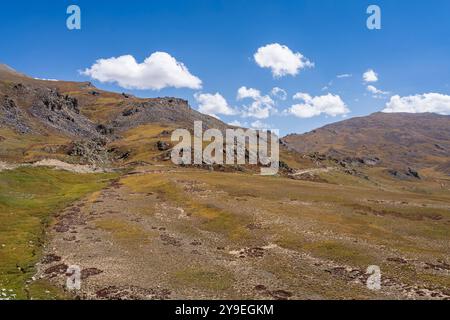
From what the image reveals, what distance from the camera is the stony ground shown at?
45.4 m

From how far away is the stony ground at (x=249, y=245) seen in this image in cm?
4541

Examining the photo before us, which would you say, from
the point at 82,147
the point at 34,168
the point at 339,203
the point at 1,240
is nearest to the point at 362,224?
the point at 339,203

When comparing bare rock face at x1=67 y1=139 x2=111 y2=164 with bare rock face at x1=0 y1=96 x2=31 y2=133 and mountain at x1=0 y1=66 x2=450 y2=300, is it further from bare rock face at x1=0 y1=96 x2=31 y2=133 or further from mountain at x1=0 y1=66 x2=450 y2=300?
bare rock face at x1=0 y1=96 x2=31 y2=133

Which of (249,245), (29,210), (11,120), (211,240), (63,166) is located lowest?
(211,240)

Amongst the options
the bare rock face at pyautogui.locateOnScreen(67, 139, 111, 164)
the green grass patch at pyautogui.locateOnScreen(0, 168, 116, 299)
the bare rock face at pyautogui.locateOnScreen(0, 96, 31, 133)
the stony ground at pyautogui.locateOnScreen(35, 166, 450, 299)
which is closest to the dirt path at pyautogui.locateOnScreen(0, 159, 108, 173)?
the green grass patch at pyautogui.locateOnScreen(0, 168, 116, 299)

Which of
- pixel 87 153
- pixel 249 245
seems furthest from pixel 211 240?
pixel 87 153

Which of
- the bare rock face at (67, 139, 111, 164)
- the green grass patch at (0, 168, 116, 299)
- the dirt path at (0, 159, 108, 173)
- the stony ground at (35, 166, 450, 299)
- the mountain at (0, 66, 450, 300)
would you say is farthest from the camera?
the bare rock face at (67, 139, 111, 164)

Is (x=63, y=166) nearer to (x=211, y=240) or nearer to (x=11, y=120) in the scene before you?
(x=11, y=120)

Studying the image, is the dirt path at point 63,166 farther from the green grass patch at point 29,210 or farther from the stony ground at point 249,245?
the stony ground at point 249,245

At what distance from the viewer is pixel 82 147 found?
162250 mm

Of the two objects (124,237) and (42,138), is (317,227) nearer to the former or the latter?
(124,237)

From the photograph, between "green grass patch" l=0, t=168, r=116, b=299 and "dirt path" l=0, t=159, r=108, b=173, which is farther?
"dirt path" l=0, t=159, r=108, b=173

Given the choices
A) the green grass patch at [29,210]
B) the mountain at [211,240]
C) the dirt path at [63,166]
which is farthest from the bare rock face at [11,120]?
the mountain at [211,240]

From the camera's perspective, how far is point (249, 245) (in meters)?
62.1
